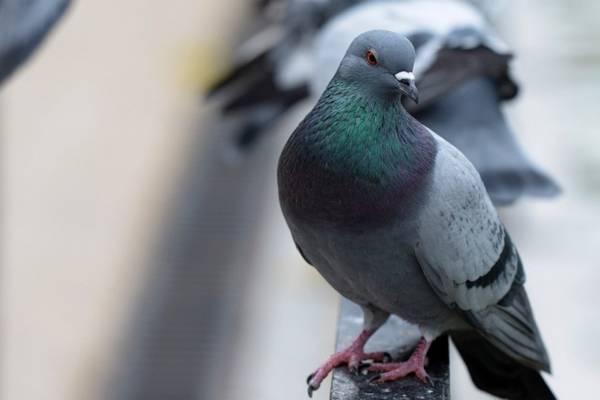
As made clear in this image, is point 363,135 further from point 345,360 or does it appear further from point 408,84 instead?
point 345,360

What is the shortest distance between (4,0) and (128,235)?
3.37 metres

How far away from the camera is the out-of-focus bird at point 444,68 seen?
10.5ft

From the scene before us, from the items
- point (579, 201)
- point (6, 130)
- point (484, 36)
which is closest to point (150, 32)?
point (6, 130)

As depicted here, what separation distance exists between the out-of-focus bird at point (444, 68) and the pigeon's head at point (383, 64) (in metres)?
1.05

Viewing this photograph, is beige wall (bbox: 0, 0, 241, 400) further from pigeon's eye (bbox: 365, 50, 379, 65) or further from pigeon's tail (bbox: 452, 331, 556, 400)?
pigeon's eye (bbox: 365, 50, 379, 65)

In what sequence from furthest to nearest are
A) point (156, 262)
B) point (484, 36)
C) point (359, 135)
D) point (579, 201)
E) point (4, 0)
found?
point (579, 201), point (156, 262), point (484, 36), point (4, 0), point (359, 135)

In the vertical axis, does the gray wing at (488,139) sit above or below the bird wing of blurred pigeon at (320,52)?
below

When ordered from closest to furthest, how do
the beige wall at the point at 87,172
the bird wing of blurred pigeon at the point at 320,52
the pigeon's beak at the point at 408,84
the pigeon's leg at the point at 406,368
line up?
the pigeon's beak at the point at 408,84, the pigeon's leg at the point at 406,368, the bird wing of blurred pigeon at the point at 320,52, the beige wall at the point at 87,172

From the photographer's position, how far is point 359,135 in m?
2.12

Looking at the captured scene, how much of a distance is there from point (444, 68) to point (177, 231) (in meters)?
2.67

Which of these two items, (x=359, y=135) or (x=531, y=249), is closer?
(x=359, y=135)

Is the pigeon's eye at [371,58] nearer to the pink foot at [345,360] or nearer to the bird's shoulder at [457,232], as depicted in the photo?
the bird's shoulder at [457,232]

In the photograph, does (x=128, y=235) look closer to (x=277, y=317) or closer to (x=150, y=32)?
(x=277, y=317)

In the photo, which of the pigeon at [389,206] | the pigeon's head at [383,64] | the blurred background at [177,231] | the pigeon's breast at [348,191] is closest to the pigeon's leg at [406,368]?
the pigeon at [389,206]
